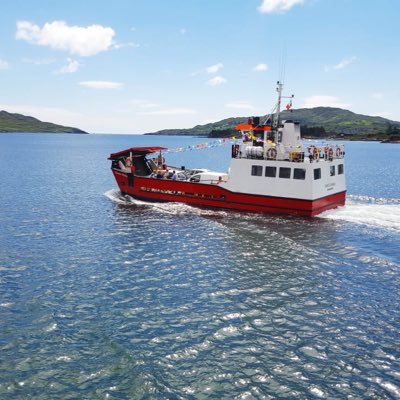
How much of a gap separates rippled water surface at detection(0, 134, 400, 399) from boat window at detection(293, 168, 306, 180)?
13.5 feet

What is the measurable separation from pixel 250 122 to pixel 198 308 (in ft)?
80.7

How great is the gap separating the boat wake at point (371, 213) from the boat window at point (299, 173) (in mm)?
3711

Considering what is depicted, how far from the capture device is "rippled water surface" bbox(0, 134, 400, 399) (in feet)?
39.5

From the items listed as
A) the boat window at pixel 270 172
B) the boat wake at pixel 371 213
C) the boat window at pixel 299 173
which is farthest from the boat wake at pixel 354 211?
the boat window at pixel 299 173

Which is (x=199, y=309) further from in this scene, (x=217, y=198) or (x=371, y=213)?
(x=371, y=213)

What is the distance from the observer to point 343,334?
14766 mm

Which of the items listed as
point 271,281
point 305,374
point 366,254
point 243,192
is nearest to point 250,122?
point 243,192

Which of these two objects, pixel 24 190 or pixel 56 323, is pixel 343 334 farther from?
pixel 24 190

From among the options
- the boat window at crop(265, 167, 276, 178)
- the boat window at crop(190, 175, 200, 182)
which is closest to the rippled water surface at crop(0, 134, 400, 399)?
the boat window at crop(265, 167, 276, 178)

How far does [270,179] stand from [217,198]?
202 inches

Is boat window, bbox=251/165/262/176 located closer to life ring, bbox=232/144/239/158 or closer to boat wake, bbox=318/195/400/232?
life ring, bbox=232/144/239/158

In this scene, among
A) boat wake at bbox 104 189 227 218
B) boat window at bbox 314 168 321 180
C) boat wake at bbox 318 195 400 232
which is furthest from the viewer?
boat wake at bbox 104 189 227 218

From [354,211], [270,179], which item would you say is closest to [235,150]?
[270,179]

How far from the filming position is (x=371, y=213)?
1359 inches
